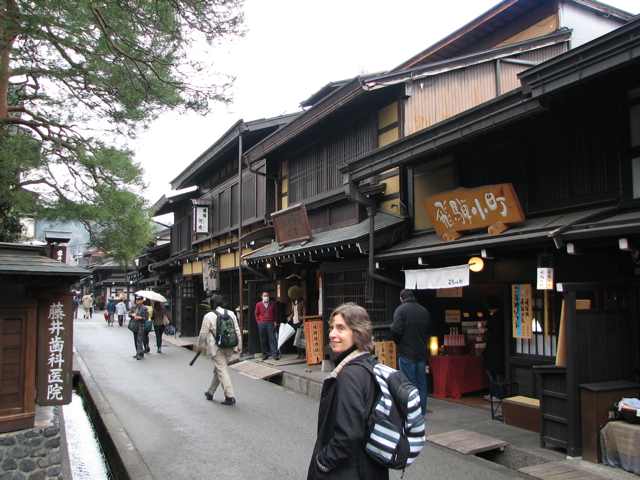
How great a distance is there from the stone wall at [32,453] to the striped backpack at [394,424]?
202 inches

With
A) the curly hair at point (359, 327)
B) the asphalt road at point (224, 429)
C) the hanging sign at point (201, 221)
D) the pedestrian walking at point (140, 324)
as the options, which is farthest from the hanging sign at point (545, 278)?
the hanging sign at point (201, 221)

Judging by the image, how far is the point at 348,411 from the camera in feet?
9.38

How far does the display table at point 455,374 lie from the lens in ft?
31.7

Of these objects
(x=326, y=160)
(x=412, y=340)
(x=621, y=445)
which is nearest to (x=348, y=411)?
(x=621, y=445)

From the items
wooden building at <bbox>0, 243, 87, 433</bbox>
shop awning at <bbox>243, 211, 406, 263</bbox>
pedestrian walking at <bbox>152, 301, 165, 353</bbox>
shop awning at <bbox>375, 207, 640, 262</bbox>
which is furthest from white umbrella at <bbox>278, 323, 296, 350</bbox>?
wooden building at <bbox>0, 243, 87, 433</bbox>

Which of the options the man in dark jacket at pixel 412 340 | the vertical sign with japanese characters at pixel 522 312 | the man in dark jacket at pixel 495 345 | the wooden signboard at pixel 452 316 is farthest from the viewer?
the wooden signboard at pixel 452 316

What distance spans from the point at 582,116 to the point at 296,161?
948 cm

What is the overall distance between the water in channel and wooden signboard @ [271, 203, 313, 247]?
6456 mm

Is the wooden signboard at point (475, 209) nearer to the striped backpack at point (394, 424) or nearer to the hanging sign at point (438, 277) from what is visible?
the hanging sign at point (438, 277)

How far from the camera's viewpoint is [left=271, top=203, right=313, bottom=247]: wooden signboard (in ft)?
41.5

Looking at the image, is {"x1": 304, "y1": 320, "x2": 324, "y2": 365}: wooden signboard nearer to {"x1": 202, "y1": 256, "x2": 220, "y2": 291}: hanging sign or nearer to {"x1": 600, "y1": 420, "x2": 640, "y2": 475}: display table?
{"x1": 600, "y1": 420, "x2": 640, "y2": 475}: display table

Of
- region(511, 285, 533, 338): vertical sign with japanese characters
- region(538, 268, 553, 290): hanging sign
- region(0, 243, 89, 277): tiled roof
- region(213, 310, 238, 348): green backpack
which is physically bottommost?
region(213, 310, 238, 348): green backpack

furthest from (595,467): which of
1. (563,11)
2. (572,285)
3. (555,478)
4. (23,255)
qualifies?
(563,11)

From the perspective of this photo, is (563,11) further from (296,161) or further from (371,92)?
(296,161)
